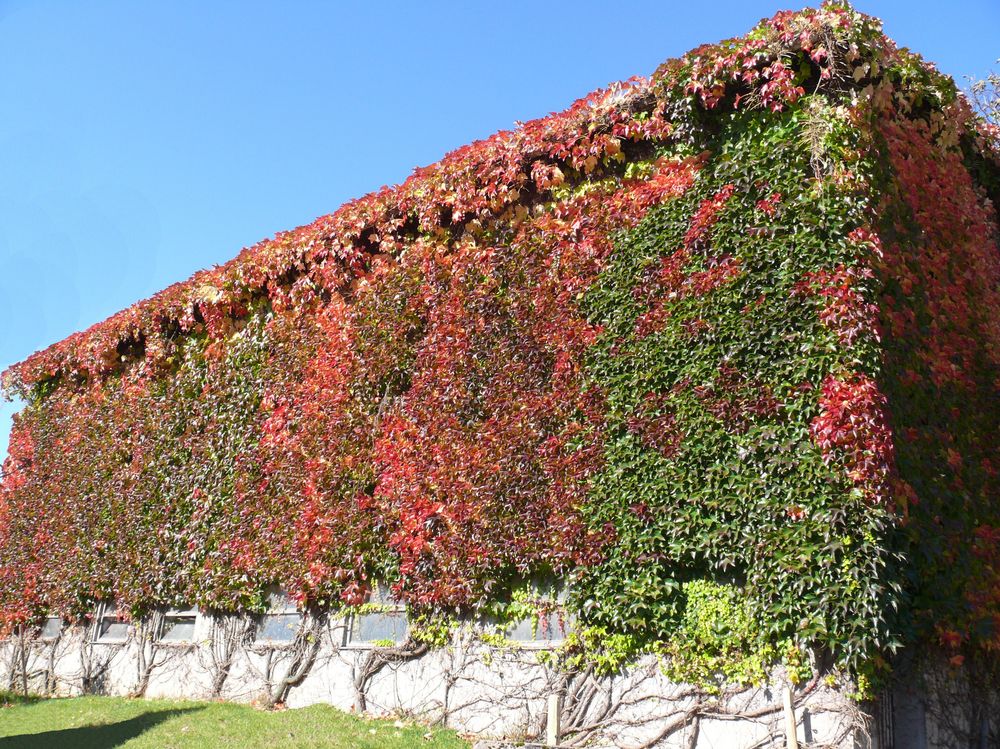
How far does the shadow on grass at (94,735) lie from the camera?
8.83m

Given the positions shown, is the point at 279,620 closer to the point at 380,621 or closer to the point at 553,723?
the point at 380,621

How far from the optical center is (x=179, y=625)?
1191cm

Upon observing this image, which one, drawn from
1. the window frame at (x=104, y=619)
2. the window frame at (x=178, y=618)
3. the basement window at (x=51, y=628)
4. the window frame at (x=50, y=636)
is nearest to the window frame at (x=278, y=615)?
the window frame at (x=178, y=618)

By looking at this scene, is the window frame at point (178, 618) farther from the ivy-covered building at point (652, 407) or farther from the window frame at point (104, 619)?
the window frame at point (104, 619)

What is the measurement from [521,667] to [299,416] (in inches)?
181

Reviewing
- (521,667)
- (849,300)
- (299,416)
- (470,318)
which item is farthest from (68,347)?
(849,300)

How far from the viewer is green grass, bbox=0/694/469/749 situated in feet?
26.6

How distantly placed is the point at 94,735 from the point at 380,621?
10.6 ft

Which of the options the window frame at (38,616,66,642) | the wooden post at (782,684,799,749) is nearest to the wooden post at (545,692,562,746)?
→ the wooden post at (782,684,799,749)

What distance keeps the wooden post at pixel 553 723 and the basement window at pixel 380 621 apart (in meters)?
2.20

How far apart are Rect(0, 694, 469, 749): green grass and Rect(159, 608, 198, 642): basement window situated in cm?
92

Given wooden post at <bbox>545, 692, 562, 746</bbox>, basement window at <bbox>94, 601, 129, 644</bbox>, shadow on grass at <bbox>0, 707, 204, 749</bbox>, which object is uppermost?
basement window at <bbox>94, 601, 129, 644</bbox>

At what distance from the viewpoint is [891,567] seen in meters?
6.46

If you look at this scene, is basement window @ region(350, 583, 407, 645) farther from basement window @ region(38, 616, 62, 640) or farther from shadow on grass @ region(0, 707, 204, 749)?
basement window @ region(38, 616, 62, 640)
